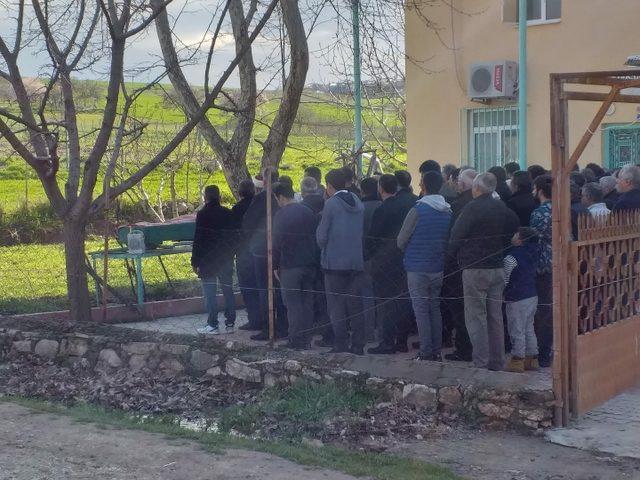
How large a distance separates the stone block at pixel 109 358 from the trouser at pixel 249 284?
2072mm

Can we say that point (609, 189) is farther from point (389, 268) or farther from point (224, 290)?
point (224, 290)

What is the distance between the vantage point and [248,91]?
49.0 ft

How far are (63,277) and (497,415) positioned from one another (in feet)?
36.5

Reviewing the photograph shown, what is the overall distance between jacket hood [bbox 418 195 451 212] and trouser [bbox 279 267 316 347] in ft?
5.70

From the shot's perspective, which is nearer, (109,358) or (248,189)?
(109,358)

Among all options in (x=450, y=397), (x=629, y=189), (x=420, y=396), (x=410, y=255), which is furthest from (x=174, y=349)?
(x=629, y=189)

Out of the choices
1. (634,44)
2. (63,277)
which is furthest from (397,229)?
(63,277)

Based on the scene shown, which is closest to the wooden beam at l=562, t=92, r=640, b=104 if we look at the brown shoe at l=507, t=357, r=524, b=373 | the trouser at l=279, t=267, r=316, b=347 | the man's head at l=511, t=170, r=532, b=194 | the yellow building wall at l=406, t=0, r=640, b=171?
the man's head at l=511, t=170, r=532, b=194

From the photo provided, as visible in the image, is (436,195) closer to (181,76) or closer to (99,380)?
(99,380)

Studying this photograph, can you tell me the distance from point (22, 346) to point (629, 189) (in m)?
6.26

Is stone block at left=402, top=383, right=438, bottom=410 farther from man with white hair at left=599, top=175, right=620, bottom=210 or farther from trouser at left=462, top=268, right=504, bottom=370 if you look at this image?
man with white hair at left=599, top=175, right=620, bottom=210

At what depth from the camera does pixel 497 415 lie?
24.6ft

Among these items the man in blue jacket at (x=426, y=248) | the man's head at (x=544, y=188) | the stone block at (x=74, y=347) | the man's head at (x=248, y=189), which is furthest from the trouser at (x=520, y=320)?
the stone block at (x=74, y=347)

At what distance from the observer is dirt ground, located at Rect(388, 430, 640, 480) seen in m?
6.43
